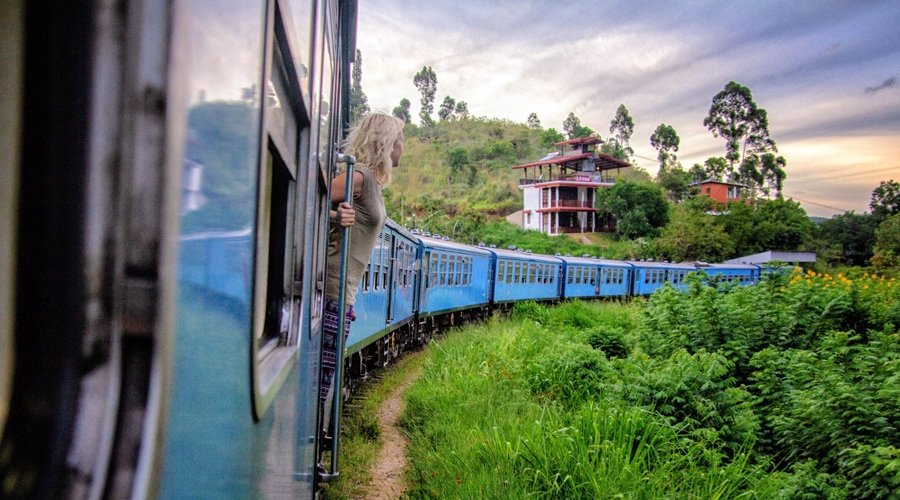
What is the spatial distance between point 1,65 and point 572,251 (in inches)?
1742

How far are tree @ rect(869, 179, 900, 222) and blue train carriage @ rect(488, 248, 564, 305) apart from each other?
39038 mm

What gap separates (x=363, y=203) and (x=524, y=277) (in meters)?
15.6

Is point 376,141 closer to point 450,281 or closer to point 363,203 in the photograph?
point 363,203

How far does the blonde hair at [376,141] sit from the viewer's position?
2932 mm

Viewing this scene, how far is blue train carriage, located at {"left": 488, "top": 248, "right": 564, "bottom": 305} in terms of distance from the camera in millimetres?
16625

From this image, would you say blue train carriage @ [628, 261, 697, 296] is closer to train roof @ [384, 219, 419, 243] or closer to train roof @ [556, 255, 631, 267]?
train roof @ [556, 255, 631, 267]

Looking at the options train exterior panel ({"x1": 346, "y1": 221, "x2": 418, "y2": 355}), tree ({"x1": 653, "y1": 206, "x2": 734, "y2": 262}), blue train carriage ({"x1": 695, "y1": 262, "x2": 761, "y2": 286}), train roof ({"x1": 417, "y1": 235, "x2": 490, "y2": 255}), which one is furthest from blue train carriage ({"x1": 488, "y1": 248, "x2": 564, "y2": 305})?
tree ({"x1": 653, "y1": 206, "x2": 734, "y2": 262})

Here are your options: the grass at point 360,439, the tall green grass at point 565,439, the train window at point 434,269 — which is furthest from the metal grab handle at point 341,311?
the train window at point 434,269

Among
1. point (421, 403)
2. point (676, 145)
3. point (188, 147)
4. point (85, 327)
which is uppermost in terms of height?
point (676, 145)

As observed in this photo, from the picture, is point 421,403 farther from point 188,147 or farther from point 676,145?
point 676,145

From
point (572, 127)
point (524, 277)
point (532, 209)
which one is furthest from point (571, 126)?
point (524, 277)

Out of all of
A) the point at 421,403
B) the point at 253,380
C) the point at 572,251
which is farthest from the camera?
the point at 572,251

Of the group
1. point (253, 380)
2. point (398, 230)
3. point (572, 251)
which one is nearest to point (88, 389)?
point (253, 380)

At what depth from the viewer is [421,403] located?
6.52m
